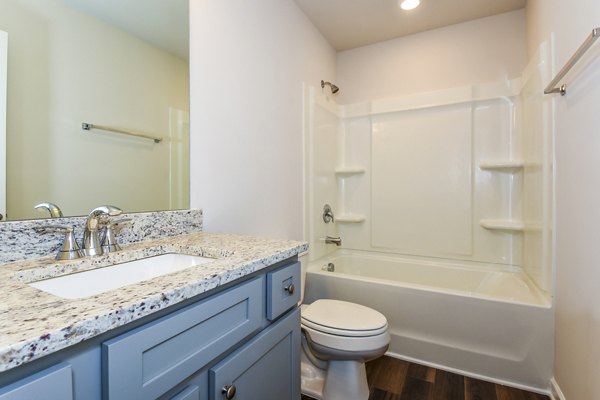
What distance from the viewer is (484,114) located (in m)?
2.29

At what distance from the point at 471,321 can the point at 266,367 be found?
54.3 inches

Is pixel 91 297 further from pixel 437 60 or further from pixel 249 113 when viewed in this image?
pixel 437 60

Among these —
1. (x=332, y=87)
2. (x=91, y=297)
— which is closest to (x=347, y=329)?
(x=91, y=297)

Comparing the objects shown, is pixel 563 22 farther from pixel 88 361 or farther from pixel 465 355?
pixel 88 361

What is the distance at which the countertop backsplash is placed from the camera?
30.0 inches

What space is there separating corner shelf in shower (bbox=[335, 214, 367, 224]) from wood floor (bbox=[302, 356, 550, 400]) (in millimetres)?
1222

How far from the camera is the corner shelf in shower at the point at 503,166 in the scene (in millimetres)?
2098

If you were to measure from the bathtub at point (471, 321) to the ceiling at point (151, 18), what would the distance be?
1.64 metres

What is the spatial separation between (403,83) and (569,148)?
153 centimetres

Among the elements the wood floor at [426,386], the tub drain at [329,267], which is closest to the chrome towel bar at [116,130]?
the wood floor at [426,386]

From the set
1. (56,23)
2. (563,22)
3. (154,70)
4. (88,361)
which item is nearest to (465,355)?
(563,22)

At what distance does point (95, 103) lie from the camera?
3.20ft

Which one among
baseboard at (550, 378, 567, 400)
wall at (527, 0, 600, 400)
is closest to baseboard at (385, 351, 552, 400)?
baseboard at (550, 378, 567, 400)

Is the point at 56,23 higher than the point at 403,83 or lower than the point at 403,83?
lower
